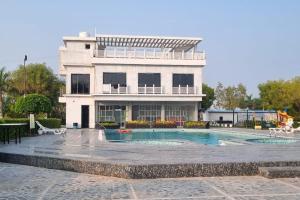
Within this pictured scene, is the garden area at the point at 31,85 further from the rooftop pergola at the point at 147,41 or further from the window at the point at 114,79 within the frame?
the window at the point at 114,79

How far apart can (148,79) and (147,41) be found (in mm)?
3298

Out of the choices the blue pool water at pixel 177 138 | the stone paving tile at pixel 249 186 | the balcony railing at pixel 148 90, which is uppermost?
the balcony railing at pixel 148 90

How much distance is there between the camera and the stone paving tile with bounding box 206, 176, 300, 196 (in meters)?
7.32

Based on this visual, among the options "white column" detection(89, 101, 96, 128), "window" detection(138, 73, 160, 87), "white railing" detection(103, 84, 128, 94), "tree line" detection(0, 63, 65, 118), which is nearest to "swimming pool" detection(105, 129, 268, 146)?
"window" detection(138, 73, 160, 87)

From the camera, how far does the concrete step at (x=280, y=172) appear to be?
875cm

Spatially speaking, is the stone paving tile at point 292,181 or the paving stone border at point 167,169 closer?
the stone paving tile at point 292,181

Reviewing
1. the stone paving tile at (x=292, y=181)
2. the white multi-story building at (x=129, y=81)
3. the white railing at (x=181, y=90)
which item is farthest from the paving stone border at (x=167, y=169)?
the white railing at (x=181, y=90)

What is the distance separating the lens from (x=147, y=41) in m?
37.5

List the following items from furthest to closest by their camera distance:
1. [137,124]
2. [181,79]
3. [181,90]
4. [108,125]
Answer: [181,79] < [181,90] < [137,124] < [108,125]

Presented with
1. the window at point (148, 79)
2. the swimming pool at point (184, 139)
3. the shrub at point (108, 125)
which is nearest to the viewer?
the swimming pool at point (184, 139)

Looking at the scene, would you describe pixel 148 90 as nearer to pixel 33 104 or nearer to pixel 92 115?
pixel 92 115

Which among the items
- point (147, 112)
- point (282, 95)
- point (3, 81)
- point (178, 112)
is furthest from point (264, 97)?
point (3, 81)

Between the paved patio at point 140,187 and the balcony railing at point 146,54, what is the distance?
27.6m

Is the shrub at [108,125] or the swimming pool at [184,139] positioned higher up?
the shrub at [108,125]
